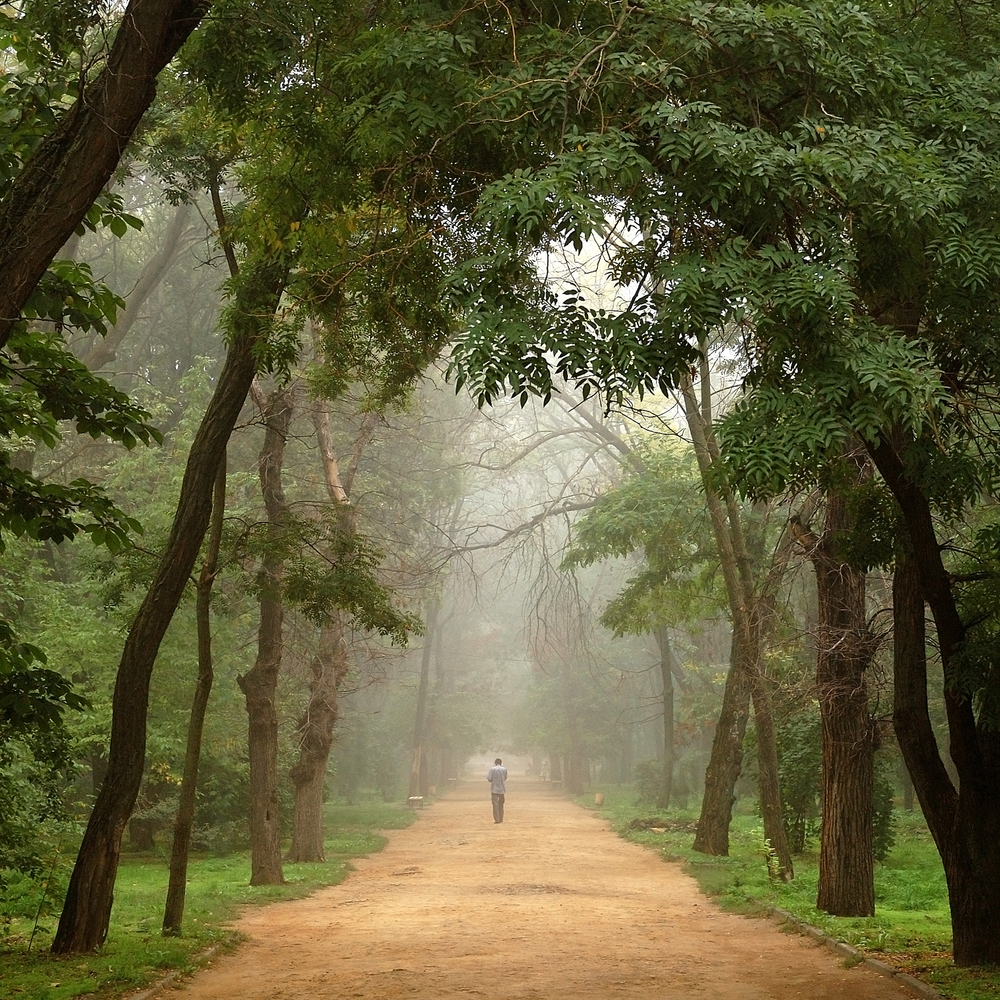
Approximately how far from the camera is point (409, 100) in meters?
6.88

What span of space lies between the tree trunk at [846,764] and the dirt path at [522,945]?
99 cm

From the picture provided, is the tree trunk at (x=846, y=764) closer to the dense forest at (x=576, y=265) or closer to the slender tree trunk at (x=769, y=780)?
the dense forest at (x=576, y=265)

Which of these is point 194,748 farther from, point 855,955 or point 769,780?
point 769,780

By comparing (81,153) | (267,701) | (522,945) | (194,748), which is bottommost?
(522,945)

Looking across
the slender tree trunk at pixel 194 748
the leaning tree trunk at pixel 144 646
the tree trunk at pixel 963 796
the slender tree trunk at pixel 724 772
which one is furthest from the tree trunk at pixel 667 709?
the tree trunk at pixel 963 796

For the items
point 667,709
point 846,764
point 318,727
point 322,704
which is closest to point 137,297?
point 322,704

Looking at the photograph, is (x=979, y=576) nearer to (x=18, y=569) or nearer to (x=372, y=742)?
(x=18, y=569)

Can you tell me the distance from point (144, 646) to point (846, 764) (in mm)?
7702

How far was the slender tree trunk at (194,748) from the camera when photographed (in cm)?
1101

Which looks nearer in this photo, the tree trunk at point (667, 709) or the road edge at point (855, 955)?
the road edge at point (855, 955)

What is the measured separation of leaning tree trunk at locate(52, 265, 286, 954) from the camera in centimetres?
966

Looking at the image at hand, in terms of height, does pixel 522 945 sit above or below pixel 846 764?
below

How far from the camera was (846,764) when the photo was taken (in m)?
12.4

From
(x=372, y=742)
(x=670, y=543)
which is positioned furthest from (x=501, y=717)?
(x=670, y=543)
